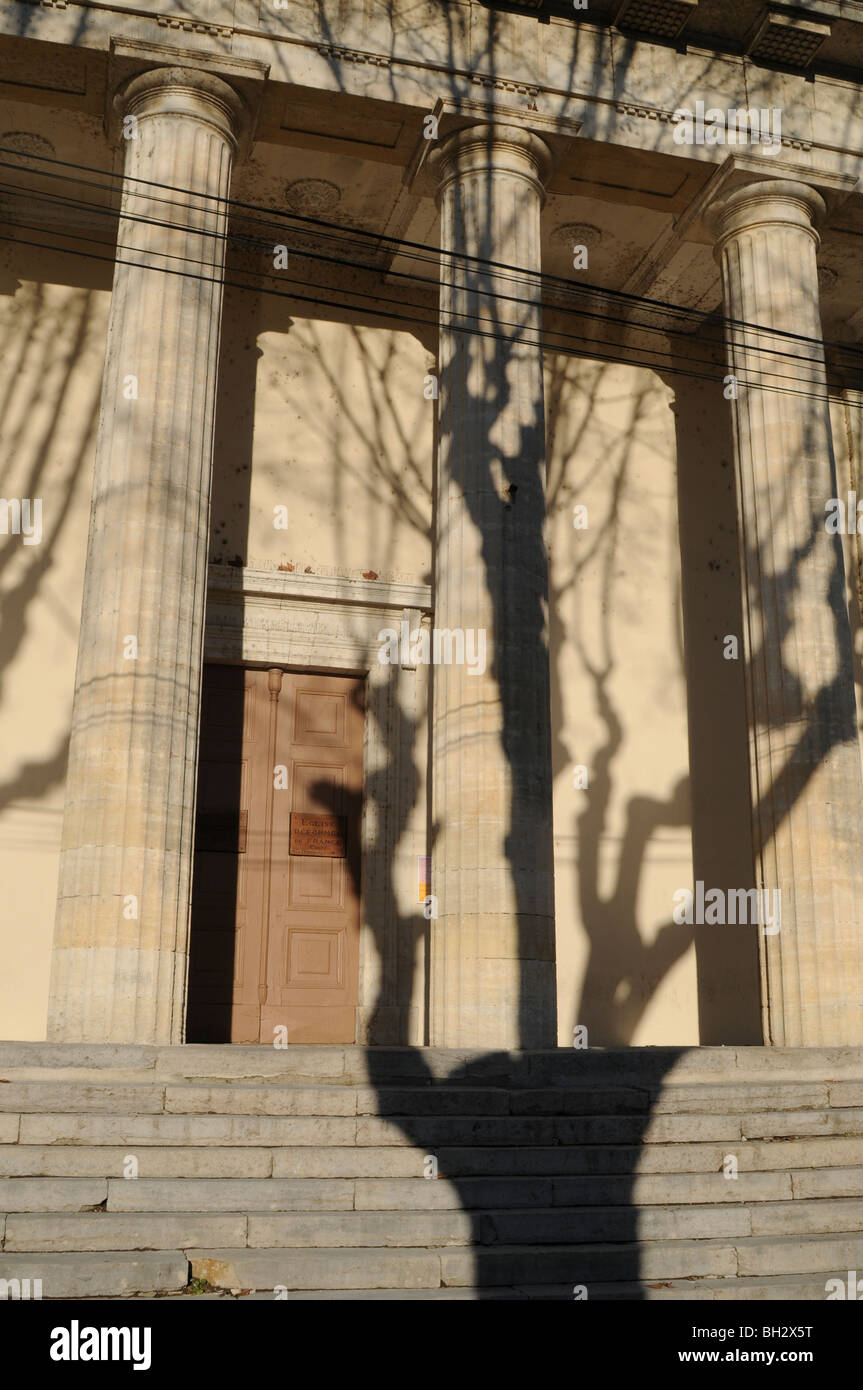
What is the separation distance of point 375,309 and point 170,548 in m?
5.60

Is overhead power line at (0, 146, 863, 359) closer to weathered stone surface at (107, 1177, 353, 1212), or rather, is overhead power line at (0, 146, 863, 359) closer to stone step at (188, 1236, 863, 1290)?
weathered stone surface at (107, 1177, 353, 1212)

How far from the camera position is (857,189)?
13.1 m

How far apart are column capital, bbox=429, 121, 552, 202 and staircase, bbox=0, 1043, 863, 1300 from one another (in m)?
7.73

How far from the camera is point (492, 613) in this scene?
1086 cm

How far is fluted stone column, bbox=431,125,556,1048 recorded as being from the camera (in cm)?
1012

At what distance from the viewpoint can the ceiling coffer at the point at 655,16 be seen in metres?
12.3

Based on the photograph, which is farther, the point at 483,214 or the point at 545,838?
the point at 483,214

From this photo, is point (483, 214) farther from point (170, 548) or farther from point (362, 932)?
point (362, 932)

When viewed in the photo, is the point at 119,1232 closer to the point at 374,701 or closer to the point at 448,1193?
the point at 448,1193

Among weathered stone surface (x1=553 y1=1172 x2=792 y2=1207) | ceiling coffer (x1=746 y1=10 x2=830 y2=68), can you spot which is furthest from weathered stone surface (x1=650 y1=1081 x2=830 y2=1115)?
ceiling coffer (x1=746 y1=10 x2=830 y2=68)

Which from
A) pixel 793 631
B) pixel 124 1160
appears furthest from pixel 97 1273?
pixel 793 631

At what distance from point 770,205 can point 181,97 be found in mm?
5578

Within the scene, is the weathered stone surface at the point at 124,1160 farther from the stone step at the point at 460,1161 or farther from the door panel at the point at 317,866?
the door panel at the point at 317,866

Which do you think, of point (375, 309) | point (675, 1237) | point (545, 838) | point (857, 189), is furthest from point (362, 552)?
point (675, 1237)
